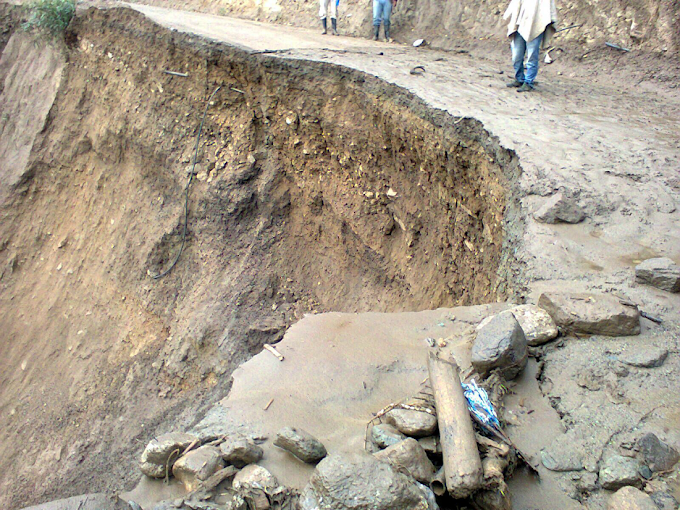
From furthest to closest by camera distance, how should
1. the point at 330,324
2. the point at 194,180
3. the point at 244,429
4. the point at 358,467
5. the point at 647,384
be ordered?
the point at 194,180 < the point at 330,324 < the point at 244,429 < the point at 647,384 < the point at 358,467

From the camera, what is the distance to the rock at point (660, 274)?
2709mm

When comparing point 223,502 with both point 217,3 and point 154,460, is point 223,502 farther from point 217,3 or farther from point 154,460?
point 217,3

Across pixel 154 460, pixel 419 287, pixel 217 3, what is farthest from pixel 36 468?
pixel 217 3

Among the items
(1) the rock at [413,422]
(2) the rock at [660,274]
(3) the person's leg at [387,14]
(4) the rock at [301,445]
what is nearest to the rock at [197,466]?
(4) the rock at [301,445]

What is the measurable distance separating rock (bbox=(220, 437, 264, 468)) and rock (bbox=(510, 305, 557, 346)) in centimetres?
140

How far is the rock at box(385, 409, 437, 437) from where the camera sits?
2053 millimetres

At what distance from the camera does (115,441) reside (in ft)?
Result: 16.9

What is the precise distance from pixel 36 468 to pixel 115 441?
1.04m

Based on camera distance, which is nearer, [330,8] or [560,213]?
[560,213]

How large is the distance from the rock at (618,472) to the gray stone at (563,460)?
85 mm

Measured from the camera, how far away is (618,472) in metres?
1.87

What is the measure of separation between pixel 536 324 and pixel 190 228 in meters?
4.97

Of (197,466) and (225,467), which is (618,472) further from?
(197,466)

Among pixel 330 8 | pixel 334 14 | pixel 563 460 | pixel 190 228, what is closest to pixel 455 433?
pixel 563 460
